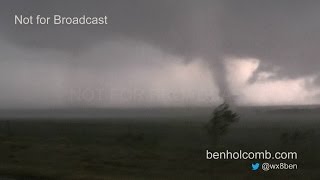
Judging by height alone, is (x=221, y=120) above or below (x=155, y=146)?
above

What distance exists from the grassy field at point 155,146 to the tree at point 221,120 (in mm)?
36

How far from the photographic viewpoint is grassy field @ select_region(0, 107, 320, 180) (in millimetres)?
3701

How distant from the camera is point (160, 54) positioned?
12.2 feet

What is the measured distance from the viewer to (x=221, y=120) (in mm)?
3721

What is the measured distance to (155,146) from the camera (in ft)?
12.3

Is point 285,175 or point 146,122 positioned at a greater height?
point 146,122

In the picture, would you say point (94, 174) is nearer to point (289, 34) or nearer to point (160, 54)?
point (160, 54)

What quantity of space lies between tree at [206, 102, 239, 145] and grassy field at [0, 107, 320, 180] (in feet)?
0.12

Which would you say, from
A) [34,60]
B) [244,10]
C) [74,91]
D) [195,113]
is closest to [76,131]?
[74,91]

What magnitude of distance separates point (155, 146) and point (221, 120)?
1.45ft

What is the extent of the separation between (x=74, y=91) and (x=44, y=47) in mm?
336

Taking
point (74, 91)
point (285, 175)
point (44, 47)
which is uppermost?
point (44, 47)

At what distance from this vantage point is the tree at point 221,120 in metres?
3.72

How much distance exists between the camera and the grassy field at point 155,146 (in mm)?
3701
